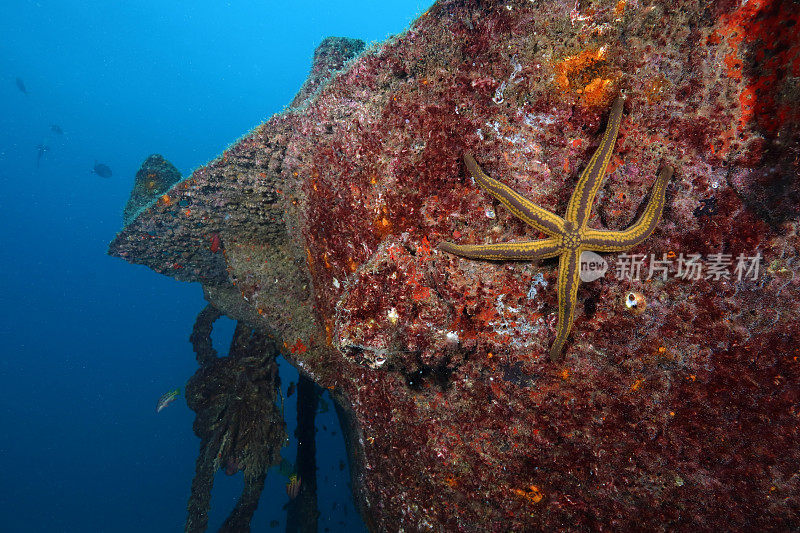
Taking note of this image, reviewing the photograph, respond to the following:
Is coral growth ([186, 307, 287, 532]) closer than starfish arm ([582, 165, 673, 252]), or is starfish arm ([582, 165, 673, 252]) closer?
starfish arm ([582, 165, 673, 252])

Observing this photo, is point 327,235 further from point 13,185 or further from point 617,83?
point 13,185

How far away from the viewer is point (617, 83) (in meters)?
2.32

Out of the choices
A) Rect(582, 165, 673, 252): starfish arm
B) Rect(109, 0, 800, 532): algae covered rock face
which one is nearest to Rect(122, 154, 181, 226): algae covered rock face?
Rect(109, 0, 800, 532): algae covered rock face

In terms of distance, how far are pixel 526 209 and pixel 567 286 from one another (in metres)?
0.59

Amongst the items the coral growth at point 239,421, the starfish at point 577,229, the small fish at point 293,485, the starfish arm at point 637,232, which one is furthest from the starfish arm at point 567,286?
the small fish at point 293,485

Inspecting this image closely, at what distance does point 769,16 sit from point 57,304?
87.5 m

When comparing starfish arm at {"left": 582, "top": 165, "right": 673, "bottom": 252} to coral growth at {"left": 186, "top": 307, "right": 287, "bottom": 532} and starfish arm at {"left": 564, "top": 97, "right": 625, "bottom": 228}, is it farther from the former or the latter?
coral growth at {"left": 186, "top": 307, "right": 287, "bottom": 532}

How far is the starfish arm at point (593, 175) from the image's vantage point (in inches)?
86.6

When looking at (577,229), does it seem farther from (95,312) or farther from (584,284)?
(95,312)

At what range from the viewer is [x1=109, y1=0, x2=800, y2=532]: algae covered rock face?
2.15 m

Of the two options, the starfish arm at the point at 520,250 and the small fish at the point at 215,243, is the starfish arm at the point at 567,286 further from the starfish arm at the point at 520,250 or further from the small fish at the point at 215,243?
the small fish at the point at 215,243

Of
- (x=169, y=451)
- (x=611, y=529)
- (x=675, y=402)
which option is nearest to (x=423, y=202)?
(x=675, y=402)

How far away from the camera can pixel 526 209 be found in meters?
2.24

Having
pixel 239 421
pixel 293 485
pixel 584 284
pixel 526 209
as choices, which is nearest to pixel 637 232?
pixel 584 284
